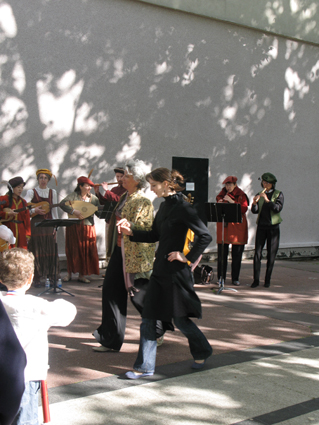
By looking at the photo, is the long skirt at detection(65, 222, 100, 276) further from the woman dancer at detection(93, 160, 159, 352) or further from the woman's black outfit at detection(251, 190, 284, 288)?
the woman dancer at detection(93, 160, 159, 352)

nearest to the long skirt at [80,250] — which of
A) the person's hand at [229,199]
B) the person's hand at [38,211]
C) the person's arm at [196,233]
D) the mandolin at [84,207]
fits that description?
the mandolin at [84,207]

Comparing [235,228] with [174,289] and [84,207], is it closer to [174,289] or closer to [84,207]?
[84,207]

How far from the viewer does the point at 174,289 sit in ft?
14.5

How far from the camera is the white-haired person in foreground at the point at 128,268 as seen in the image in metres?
4.99

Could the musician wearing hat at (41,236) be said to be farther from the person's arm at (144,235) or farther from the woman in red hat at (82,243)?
the person's arm at (144,235)

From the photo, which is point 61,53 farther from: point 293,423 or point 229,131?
point 293,423

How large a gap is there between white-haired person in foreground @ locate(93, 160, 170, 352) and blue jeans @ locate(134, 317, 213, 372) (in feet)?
1.48

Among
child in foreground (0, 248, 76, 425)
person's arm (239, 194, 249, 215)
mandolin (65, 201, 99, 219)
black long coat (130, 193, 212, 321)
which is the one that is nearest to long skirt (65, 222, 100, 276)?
mandolin (65, 201, 99, 219)

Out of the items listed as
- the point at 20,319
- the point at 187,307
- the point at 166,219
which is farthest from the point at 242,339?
the point at 20,319

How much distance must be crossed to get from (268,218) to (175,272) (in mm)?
5290

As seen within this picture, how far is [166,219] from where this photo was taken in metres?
4.54

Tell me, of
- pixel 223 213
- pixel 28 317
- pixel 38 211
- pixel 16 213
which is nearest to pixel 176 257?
pixel 28 317

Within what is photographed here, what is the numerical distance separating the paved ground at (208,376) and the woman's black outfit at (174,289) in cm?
26

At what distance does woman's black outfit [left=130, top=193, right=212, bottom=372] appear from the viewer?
4391mm
